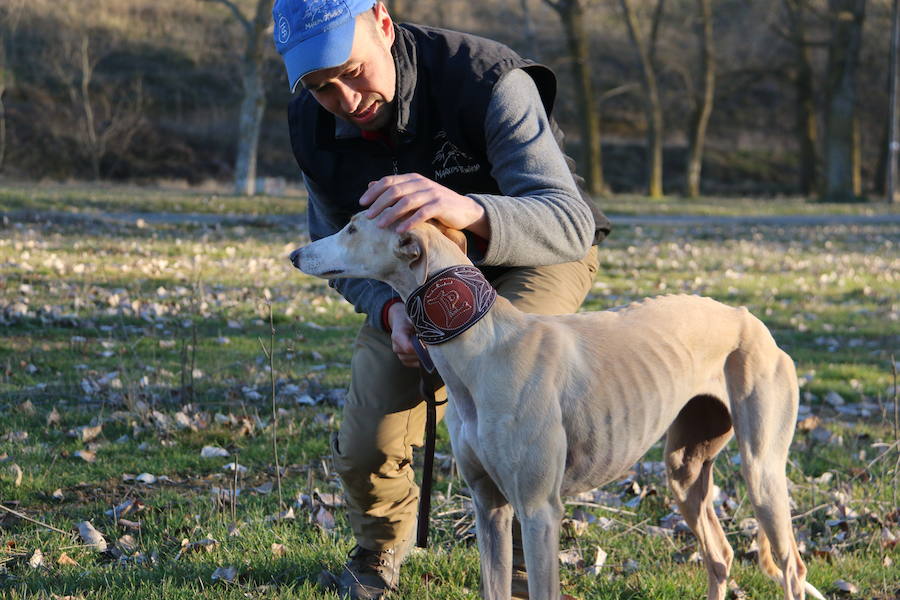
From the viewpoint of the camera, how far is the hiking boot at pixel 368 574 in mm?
3902

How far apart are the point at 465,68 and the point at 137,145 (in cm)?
3547

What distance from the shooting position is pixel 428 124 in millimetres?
3936

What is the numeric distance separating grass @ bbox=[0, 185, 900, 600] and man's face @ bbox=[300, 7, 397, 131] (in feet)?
6.31

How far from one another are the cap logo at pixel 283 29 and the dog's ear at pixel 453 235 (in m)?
0.92

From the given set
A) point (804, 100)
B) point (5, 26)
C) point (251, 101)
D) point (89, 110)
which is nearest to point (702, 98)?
point (804, 100)

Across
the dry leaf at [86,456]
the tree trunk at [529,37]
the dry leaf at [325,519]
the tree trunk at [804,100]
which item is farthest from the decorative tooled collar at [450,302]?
the tree trunk at [529,37]

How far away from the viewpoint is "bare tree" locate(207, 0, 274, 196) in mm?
24250

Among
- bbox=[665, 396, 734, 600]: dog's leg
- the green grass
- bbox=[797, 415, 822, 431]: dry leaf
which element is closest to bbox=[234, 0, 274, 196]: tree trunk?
the green grass

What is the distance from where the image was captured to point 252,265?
1185cm

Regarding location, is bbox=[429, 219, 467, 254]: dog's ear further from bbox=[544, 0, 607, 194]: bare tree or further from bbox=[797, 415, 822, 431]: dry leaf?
bbox=[544, 0, 607, 194]: bare tree

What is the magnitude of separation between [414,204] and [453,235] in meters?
0.22

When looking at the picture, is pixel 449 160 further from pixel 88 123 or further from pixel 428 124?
pixel 88 123

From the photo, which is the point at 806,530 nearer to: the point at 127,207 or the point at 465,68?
the point at 465,68

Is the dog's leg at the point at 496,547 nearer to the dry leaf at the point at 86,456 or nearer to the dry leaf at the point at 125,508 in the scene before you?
the dry leaf at the point at 125,508
